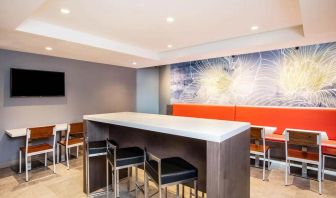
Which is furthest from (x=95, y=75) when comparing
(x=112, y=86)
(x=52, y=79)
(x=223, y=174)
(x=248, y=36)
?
(x=223, y=174)

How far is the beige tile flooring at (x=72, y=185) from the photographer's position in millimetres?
2756

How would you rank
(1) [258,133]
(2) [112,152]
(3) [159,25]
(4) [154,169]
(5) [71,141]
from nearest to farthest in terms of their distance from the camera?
(4) [154,169], (2) [112,152], (3) [159,25], (1) [258,133], (5) [71,141]

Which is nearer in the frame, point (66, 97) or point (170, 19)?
point (170, 19)

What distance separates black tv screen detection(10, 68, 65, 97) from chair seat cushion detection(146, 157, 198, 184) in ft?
11.3

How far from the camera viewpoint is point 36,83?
13.4 ft

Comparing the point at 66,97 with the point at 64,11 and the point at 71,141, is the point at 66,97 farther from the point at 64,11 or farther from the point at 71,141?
the point at 64,11

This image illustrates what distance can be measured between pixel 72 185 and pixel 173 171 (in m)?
2.12

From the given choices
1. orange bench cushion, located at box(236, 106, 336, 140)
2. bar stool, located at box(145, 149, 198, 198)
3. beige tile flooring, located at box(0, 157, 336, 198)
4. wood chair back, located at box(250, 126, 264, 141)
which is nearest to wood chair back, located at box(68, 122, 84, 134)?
beige tile flooring, located at box(0, 157, 336, 198)

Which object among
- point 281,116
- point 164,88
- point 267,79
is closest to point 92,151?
point 281,116

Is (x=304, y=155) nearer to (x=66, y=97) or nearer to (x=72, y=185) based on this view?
(x=72, y=185)

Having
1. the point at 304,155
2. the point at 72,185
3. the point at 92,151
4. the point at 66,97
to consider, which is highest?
the point at 66,97

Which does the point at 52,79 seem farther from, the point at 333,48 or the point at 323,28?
the point at 333,48

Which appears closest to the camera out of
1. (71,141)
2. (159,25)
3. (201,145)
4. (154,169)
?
(154,169)

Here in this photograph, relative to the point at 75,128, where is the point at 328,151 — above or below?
below
